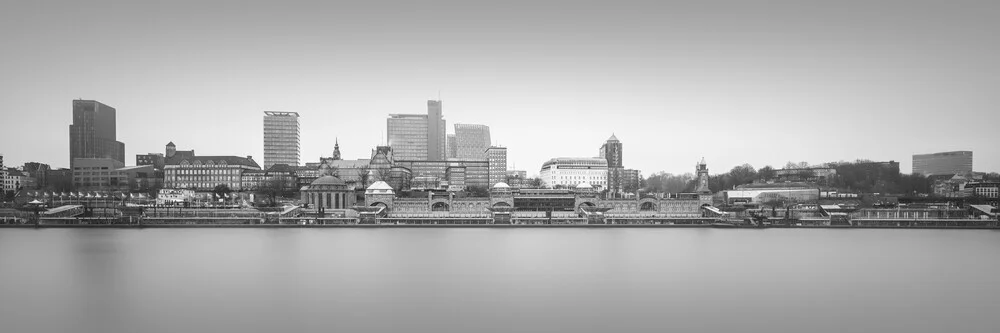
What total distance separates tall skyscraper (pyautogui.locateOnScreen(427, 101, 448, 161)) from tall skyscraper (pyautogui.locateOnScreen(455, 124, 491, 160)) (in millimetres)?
5100

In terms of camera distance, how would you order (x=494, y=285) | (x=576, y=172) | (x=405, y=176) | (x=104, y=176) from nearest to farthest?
(x=494, y=285)
(x=104, y=176)
(x=405, y=176)
(x=576, y=172)

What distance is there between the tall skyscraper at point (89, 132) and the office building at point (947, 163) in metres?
169

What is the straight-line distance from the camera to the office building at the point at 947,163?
332 feet

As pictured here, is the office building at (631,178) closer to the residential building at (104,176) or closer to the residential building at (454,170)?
the residential building at (454,170)

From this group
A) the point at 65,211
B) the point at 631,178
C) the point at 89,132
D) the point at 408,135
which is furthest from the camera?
the point at 631,178

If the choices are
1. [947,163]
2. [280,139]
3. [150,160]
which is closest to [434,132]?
[280,139]

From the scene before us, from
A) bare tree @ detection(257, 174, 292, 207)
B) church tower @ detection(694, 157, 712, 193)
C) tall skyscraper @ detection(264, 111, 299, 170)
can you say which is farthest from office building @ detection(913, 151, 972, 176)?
tall skyscraper @ detection(264, 111, 299, 170)

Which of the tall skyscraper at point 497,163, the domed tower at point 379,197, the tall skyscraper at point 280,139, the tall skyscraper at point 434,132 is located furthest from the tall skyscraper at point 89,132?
the domed tower at point 379,197

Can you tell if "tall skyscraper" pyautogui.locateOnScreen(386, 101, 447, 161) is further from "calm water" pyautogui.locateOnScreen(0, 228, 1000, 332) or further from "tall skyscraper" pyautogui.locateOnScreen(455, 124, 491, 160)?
"calm water" pyautogui.locateOnScreen(0, 228, 1000, 332)

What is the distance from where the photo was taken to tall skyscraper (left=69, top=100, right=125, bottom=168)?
358ft

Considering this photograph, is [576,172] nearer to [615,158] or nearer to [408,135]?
[615,158]

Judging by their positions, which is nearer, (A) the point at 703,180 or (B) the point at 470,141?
(A) the point at 703,180

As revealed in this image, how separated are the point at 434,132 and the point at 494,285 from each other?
99.7 metres

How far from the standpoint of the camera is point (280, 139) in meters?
108
